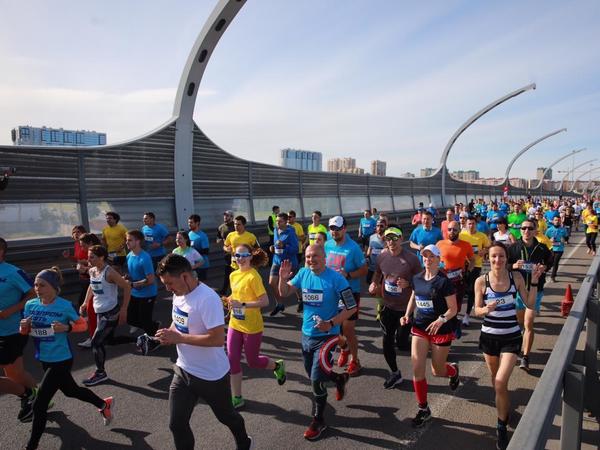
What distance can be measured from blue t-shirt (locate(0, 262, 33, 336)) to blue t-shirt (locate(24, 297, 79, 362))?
0.57 metres

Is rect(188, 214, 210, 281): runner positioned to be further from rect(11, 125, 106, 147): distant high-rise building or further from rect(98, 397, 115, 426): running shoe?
rect(11, 125, 106, 147): distant high-rise building

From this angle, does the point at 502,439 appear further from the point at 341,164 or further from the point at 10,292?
the point at 341,164

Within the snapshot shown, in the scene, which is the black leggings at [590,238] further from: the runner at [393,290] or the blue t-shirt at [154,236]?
the blue t-shirt at [154,236]

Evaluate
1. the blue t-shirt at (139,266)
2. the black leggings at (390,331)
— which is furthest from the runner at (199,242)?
the black leggings at (390,331)

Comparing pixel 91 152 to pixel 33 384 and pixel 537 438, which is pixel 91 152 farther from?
pixel 537 438

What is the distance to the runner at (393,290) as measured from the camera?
521 cm

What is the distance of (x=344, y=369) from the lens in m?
5.73

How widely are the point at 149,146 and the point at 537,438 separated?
11037mm

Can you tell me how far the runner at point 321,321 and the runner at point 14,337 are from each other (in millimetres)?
2833

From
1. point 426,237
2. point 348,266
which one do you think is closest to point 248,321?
point 348,266

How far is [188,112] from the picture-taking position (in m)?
11.8

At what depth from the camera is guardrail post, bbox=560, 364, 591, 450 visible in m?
2.32

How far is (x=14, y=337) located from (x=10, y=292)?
472 mm

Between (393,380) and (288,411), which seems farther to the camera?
(393,380)
